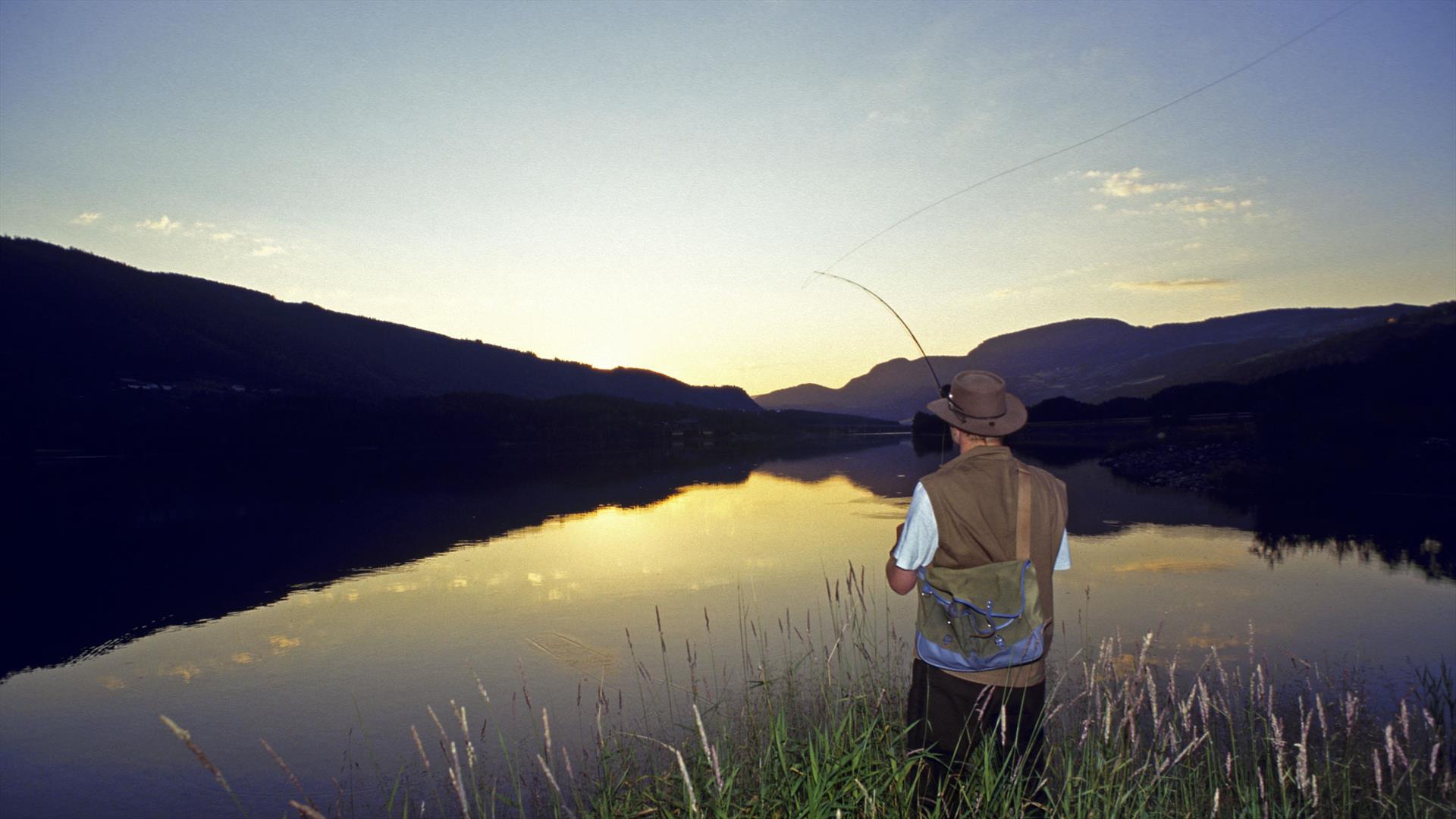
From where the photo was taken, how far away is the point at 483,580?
1752 centimetres

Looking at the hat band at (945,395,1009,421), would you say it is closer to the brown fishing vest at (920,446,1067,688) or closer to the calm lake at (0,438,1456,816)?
the brown fishing vest at (920,446,1067,688)

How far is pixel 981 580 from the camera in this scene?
12.6ft

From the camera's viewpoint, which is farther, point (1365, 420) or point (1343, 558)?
point (1365, 420)

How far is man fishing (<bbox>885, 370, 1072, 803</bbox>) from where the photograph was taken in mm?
3844

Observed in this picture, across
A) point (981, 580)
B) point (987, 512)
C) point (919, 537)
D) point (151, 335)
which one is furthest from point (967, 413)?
point (151, 335)

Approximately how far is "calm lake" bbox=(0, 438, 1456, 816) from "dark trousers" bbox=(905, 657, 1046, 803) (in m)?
4.45

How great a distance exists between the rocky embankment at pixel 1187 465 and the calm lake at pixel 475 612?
4346 millimetres

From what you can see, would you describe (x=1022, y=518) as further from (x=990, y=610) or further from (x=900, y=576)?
(x=900, y=576)

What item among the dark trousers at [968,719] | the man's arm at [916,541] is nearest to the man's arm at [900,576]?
the man's arm at [916,541]

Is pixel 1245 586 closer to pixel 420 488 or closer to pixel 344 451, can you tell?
pixel 420 488

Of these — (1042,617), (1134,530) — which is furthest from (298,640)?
(1134,530)

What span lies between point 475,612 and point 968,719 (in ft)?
39.9

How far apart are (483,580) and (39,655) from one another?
7.48m

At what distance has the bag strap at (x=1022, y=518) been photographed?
3.85 m
